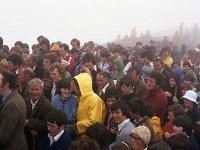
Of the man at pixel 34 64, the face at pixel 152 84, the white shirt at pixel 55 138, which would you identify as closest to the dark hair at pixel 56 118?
the white shirt at pixel 55 138

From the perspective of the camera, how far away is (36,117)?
4266 mm

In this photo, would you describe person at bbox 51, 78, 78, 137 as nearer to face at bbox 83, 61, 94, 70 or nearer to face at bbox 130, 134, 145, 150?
face at bbox 130, 134, 145, 150

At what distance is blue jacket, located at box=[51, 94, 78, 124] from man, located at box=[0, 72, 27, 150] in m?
1.03

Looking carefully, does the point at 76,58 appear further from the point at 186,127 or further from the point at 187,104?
the point at 186,127

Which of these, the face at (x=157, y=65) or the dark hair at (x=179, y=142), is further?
the face at (x=157, y=65)

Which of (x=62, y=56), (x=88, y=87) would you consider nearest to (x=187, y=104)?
(x=88, y=87)

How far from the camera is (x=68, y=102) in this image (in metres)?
4.81

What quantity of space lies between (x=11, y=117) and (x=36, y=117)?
75 centimetres

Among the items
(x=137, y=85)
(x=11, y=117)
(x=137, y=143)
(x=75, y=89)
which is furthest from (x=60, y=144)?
(x=137, y=85)

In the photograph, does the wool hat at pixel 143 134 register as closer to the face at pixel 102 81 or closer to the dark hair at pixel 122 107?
the dark hair at pixel 122 107

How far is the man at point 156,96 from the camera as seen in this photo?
530 cm

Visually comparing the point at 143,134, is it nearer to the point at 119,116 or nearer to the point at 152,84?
the point at 119,116

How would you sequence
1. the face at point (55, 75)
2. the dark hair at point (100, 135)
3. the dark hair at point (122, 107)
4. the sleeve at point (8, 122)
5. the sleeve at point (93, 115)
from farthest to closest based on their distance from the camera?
the face at point (55, 75) → the sleeve at point (93, 115) → the dark hair at point (122, 107) → the dark hair at point (100, 135) → the sleeve at point (8, 122)

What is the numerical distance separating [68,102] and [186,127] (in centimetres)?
168
